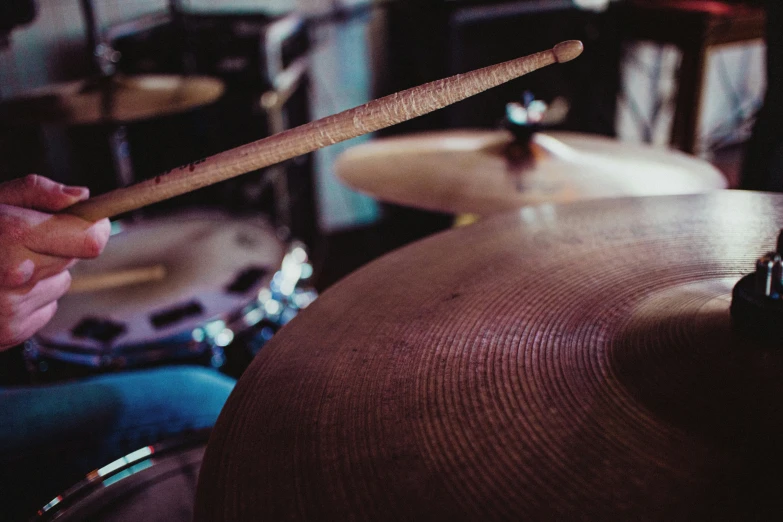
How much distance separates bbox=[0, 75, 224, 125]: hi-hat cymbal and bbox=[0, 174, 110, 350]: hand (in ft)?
2.31

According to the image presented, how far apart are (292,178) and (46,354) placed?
4.61 ft

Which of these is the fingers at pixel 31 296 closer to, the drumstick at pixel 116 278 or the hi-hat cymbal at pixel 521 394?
the hi-hat cymbal at pixel 521 394

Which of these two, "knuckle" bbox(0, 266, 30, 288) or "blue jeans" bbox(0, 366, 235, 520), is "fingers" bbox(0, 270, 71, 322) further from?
"blue jeans" bbox(0, 366, 235, 520)

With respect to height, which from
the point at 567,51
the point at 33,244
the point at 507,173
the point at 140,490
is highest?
the point at 567,51

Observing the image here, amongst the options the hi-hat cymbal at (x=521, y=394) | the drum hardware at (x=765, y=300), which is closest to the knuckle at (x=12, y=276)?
the hi-hat cymbal at (x=521, y=394)

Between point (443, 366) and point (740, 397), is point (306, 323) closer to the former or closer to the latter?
point (443, 366)

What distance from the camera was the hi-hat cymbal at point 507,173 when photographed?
102 cm

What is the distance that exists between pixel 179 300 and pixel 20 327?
54cm

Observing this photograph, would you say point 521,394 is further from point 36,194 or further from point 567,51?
point 36,194

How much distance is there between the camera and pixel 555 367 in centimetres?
47

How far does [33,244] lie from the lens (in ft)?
1.70

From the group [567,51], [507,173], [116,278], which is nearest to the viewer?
[567,51]

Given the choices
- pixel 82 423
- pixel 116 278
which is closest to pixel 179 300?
pixel 116 278

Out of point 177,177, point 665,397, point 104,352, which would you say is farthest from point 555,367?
point 104,352
